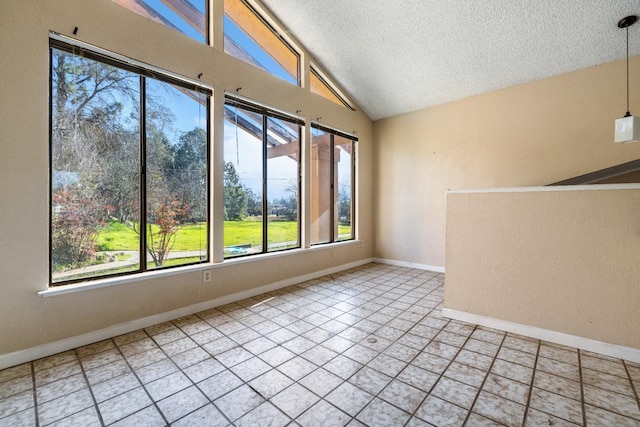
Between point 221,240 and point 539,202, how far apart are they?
342cm

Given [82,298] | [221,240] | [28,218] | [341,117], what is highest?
[341,117]

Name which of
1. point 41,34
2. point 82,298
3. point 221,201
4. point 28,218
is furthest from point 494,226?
point 41,34

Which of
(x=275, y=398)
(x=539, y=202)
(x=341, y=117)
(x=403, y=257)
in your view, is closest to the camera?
(x=275, y=398)

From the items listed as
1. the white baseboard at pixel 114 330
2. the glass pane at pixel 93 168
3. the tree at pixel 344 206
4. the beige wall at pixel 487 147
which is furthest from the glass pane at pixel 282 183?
the beige wall at pixel 487 147

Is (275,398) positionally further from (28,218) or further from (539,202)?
(539,202)

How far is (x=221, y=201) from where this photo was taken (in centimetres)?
341

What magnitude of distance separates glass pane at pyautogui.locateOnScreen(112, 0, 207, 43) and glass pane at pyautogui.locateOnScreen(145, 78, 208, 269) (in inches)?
27.1

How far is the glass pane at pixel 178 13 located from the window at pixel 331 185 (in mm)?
2124

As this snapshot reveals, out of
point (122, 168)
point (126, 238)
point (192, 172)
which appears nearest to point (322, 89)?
point (192, 172)

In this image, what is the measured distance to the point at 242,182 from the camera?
12.4 ft

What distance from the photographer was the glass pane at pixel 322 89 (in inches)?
192

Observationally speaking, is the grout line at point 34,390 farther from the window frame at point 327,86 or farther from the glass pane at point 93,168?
the window frame at point 327,86

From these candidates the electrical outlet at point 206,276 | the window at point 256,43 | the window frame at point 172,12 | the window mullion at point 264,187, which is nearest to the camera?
the window frame at point 172,12

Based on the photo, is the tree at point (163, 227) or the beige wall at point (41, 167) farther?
the tree at point (163, 227)
